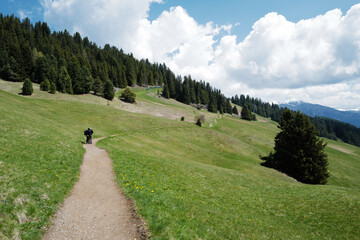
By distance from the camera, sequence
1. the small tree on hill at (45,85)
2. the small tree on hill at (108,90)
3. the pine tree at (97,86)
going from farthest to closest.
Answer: the pine tree at (97,86), the small tree on hill at (108,90), the small tree on hill at (45,85)

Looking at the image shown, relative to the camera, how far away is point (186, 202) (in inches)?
469

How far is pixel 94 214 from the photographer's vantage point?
362 inches

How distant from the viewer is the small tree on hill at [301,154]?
126ft

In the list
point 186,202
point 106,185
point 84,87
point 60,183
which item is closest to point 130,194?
point 106,185

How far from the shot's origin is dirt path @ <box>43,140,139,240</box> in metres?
7.70

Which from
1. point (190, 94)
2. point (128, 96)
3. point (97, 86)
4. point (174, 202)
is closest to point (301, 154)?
point (174, 202)

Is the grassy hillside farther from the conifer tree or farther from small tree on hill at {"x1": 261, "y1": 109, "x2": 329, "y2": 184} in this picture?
the conifer tree

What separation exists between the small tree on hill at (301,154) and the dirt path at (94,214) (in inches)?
1702

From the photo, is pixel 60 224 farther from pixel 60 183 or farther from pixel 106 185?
pixel 106 185

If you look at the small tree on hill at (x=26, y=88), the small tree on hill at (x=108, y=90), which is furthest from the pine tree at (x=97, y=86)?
the small tree on hill at (x=26, y=88)

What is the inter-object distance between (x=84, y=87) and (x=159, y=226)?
288ft

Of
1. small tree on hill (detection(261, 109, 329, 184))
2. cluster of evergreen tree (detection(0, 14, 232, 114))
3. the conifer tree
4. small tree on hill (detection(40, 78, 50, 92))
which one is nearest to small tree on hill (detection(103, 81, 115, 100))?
cluster of evergreen tree (detection(0, 14, 232, 114))

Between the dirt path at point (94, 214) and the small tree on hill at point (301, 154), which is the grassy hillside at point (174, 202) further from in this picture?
the small tree on hill at point (301, 154)

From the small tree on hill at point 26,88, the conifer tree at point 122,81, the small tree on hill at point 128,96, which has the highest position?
the conifer tree at point 122,81
